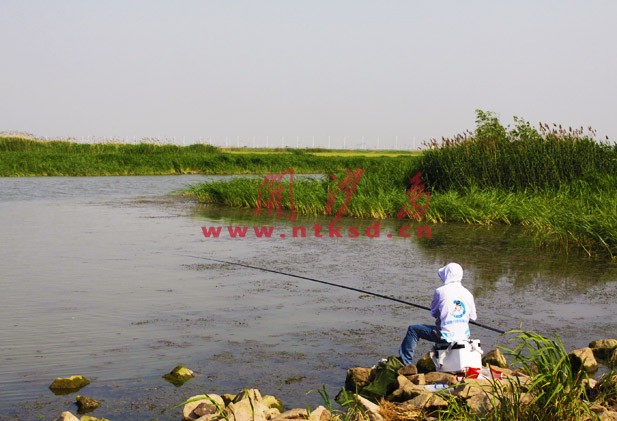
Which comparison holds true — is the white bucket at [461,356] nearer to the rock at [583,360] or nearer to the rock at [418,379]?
the rock at [418,379]

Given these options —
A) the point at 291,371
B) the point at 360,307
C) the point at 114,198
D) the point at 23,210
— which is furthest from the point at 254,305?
the point at 114,198

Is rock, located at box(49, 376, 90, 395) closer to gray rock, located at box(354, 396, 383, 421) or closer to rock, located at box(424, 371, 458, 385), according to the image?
gray rock, located at box(354, 396, 383, 421)

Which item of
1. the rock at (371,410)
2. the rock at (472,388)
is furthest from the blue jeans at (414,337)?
the rock at (371,410)

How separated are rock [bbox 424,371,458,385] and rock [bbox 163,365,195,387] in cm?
189

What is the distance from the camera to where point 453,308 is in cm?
610

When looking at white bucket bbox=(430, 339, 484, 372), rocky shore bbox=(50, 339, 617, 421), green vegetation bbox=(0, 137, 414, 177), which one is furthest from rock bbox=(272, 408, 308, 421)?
green vegetation bbox=(0, 137, 414, 177)

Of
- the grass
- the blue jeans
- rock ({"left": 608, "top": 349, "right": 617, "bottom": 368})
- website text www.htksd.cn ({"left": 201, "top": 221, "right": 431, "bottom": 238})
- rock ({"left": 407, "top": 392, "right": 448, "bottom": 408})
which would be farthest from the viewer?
website text www.htksd.cn ({"left": 201, "top": 221, "right": 431, "bottom": 238})

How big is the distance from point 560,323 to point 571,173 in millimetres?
12191

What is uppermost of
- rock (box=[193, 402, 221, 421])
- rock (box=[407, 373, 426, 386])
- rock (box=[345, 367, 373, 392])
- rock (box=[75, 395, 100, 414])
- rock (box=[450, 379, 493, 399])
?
rock (box=[450, 379, 493, 399])

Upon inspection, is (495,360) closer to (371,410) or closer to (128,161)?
(371,410)

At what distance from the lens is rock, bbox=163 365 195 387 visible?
20.8ft

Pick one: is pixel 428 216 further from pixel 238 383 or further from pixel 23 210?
pixel 238 383

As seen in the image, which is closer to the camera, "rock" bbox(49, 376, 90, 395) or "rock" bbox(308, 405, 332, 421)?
"rock" bbox(308, 405, 332, 421)

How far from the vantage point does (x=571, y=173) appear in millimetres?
19875
